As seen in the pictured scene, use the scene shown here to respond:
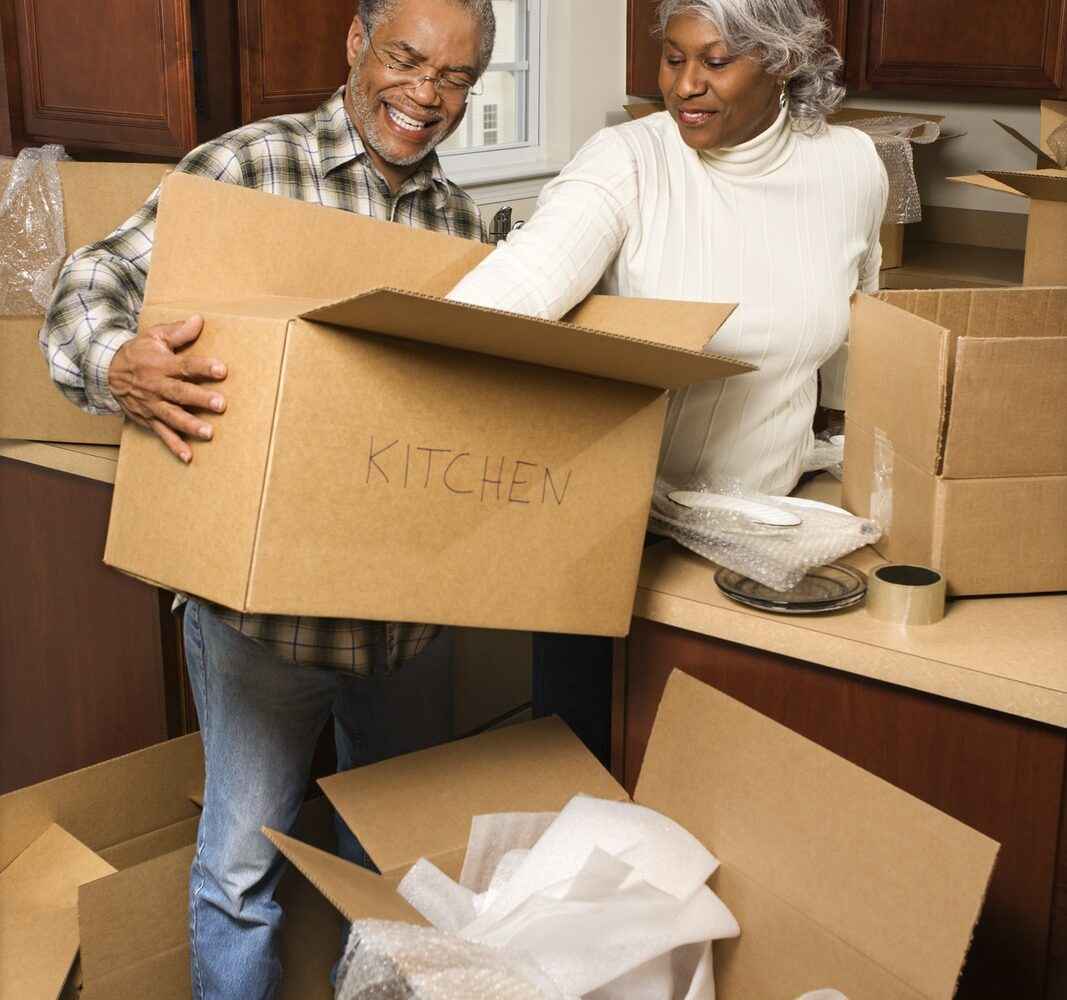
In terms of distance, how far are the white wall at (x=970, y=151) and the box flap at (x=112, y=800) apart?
8.20 feet

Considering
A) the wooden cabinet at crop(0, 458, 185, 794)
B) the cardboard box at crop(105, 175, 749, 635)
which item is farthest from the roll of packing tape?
the wooden cabinet at crop(0, 458, 185, 794)

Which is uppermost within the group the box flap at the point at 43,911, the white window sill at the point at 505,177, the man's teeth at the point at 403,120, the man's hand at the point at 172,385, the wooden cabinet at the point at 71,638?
the man's teeth at the point at 403,120

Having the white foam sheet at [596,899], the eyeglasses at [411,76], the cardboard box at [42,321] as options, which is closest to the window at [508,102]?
the cardboard box at [42,321]

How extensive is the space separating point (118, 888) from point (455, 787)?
59 centimetres

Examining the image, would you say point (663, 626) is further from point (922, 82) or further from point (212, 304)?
point (922, 82)

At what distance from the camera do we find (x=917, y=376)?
1311 mm

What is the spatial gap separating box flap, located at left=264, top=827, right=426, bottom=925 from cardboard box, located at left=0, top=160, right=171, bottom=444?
1.08m

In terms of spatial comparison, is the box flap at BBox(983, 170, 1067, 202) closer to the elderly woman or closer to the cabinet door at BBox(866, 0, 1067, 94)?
the elderly woman

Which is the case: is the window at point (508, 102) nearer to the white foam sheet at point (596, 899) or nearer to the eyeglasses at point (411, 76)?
the eyeglasses at point (411, 76)

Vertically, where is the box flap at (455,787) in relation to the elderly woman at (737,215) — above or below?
below

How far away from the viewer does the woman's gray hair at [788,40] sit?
143 cm

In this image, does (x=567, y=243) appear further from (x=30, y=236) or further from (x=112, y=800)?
(x=112, y=800)

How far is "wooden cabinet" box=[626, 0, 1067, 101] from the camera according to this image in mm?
2928

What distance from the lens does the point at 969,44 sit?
3.04 m
